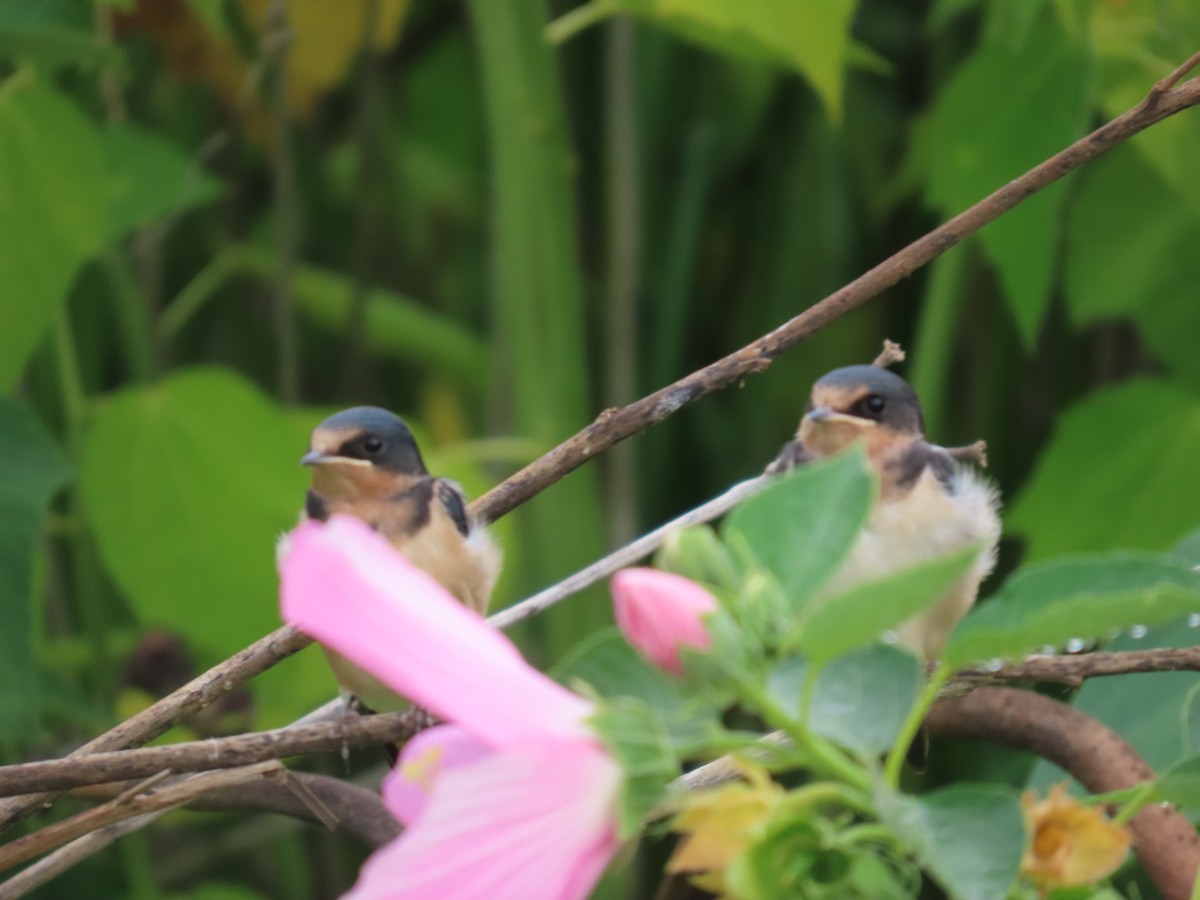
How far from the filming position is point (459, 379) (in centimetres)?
142

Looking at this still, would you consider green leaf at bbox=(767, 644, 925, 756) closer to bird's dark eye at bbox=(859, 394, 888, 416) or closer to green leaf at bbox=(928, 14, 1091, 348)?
bird's dark eye at bbox=(859, 394, 888, 416)

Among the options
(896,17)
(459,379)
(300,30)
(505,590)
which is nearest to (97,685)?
(505,590)

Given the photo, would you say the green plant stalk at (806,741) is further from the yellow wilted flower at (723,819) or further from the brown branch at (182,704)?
the brown branch at (182,704)

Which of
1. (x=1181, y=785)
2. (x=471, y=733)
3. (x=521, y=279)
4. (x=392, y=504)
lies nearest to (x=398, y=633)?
(x=471, y=733)

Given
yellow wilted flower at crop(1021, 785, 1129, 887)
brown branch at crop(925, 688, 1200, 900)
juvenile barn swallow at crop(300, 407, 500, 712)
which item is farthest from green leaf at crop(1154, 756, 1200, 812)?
juvenile barn swallow at crop(300, 407, 500, 712)

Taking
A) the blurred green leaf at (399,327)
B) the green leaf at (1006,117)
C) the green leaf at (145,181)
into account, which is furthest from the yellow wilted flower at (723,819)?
the blurred green leaf at (399,327)

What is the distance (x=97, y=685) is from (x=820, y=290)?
0.64 m

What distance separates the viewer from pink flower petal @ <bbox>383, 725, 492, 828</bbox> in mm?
250

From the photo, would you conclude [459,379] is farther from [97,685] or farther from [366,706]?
[366,706]

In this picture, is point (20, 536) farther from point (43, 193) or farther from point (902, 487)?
point (902, 487)

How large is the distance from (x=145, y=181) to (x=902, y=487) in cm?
50

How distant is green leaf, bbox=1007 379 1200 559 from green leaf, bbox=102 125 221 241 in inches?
20.9

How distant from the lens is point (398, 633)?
0.22m

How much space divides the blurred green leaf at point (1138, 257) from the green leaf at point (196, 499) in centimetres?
49
